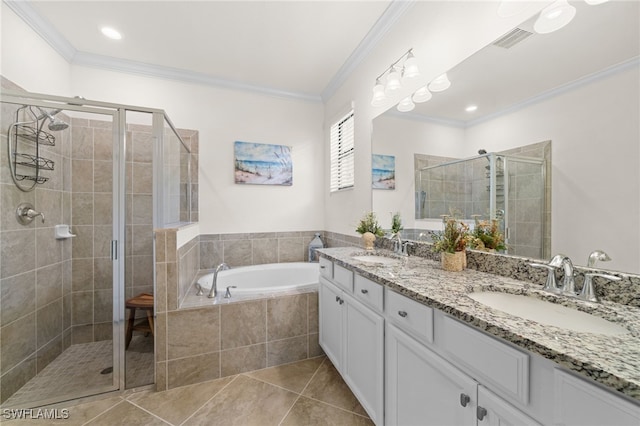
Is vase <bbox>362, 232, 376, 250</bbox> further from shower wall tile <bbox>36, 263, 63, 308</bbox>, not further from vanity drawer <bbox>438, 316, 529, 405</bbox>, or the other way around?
A: shower wall tile <bbox>36, 263, 63, 308</bbox>

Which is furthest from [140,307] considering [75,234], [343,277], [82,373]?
[343,277]

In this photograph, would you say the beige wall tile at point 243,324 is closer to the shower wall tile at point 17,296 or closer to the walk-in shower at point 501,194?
the shower wall tile at point 17,296

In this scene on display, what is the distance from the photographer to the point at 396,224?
1945mm

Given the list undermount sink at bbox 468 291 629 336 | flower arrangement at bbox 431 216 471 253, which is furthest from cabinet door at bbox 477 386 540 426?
flower arrangement at bbox 431 216 471 253

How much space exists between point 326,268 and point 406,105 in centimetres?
136

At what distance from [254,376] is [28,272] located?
1.77 metres

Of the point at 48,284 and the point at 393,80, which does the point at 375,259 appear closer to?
the point at 393,80

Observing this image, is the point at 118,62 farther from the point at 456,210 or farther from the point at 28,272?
the point at 456,210

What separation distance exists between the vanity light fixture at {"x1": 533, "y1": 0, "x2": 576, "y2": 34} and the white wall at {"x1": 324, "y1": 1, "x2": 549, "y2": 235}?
0.17 ft

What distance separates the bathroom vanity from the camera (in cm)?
53

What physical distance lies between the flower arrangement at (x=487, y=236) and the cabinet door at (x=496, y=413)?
0.74m

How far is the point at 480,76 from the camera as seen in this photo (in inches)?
52.7

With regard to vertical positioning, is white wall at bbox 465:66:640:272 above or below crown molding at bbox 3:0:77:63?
below

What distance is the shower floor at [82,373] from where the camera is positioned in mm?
1645
